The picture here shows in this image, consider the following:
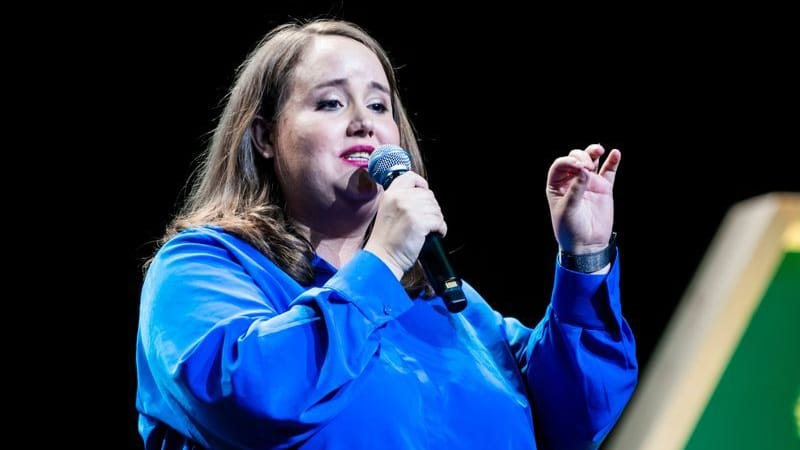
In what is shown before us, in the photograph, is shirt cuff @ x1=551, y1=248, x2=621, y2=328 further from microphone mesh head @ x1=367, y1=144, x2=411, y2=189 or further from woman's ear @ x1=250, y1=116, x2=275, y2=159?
woman's ear @ x1=250, y1=116, x2=275, y2=159

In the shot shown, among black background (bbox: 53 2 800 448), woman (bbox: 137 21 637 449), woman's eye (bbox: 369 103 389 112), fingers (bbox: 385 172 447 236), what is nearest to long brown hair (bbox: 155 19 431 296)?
woman (bbox: 137 21 637 449)

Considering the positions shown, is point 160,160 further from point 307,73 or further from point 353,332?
point 353,332

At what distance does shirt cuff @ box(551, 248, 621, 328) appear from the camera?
4.70ft

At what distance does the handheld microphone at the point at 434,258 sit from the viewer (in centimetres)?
124

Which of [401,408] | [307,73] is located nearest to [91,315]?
[307,73]

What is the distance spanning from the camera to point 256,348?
1.11 m

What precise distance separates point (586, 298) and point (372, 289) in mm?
416

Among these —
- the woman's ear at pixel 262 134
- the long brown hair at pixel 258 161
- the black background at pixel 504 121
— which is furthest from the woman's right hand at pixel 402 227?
the black background at pixel 504 121

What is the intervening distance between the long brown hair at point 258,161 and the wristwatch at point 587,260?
239mm

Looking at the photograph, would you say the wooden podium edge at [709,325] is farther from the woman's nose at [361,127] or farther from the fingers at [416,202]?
the woman's nose at [361,127]

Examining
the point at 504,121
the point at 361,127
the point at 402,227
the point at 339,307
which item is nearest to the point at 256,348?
the point at 339,307

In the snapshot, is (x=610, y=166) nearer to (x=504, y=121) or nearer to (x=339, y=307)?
(x=339, y=307)

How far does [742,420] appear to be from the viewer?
0.43 meters

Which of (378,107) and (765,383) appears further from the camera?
(378,107)
